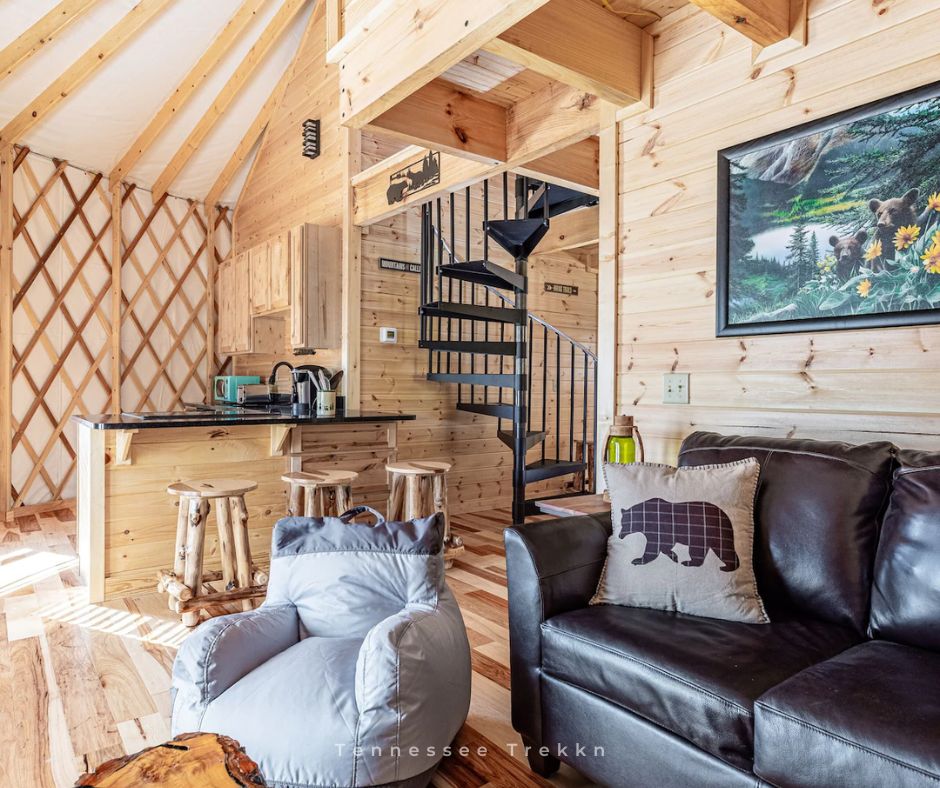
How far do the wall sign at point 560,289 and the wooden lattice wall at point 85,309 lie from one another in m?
3.20

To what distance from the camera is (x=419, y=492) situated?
3.31 metres

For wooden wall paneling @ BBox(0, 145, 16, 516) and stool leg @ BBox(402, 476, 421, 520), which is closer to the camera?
stool leg @ BBox(402, 476, 421, 520)

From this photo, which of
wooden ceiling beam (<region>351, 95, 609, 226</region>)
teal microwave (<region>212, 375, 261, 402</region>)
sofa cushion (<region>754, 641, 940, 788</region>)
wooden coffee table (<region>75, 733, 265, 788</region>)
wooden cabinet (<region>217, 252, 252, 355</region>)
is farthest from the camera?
teal microwave (<region>212, 375, 261, 402</region>)

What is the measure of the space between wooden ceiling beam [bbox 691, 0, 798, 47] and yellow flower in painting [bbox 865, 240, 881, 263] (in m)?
0.73

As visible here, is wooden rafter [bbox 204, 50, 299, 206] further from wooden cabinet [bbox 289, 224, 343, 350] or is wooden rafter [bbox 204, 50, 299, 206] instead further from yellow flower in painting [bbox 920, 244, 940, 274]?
yellow flower in painting [bbox 920, 244, 940, 274]

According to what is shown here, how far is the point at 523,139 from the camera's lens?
2783 millimetres

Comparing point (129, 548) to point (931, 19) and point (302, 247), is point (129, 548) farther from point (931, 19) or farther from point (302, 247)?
point (931, 19)

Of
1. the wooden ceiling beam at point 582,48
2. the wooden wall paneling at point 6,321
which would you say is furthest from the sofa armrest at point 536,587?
the wooden wall paneling at point 6,321

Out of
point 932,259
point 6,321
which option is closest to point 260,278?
point 6,321

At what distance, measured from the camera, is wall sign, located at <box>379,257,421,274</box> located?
439 cm

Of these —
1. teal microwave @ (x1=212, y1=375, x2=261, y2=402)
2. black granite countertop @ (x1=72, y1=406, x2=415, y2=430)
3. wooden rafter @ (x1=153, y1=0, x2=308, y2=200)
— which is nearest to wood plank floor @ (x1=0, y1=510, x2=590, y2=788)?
black granite countertop @ (x1=72, y1=406, x2=415, y2=430)

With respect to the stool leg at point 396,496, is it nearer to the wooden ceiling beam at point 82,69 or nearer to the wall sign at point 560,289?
the wall sign at point 560,289

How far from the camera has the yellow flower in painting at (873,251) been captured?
171 centimetres

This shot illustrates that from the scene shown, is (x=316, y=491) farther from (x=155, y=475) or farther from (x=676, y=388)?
(x=676, y=388)
